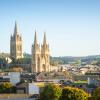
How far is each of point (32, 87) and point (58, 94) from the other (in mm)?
13411

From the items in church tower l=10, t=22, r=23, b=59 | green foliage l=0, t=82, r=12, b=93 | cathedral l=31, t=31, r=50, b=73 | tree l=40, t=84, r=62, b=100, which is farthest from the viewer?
church tower l=10, t=22, r=23, b=59

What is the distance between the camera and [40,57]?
5448 inches

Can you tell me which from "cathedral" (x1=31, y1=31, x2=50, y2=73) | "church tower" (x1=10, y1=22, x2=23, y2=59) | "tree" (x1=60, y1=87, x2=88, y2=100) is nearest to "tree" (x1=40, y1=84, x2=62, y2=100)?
"tree" (x1=60, y1=87, x2=88, y2=100)

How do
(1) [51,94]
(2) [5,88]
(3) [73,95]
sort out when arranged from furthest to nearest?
1. (2) [5,88]
2. (1) [51,94]
3. (3) [73,95]

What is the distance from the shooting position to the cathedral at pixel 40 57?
5443 inches

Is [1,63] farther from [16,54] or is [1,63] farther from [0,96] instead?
[0,96]

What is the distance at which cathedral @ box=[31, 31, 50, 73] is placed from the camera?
138m

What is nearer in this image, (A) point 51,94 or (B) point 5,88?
(A) point 51,94

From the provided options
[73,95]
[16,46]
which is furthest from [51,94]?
[16,46]

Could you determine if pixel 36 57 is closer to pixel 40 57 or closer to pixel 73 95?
pixel 40 57

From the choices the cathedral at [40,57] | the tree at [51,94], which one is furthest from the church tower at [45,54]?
the tree at [51,94]

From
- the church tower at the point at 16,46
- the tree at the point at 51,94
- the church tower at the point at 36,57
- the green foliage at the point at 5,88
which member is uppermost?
the church tower at the point at 16,46

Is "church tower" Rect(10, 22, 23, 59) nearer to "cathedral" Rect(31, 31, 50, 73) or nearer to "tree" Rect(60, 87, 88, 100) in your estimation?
"cathedral" Rect(31, 31, 50, 73)

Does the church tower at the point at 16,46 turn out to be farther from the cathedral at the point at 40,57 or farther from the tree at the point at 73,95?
the tree at the point at 73,95
